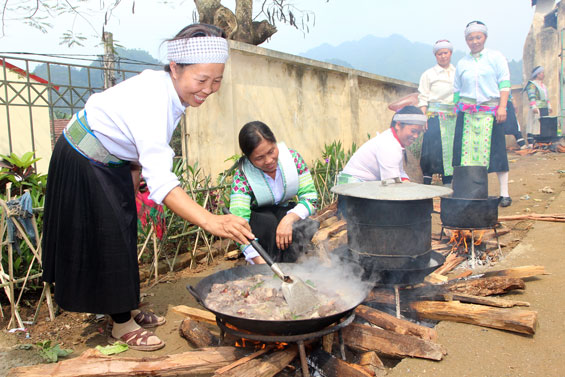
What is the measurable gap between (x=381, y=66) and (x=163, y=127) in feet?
643

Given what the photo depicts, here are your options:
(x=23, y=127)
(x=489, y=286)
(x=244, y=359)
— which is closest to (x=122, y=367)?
(x=244, y=359)

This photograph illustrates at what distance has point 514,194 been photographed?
7.70m

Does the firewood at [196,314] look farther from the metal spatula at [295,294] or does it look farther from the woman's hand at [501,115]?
the woman's hand at [501,115]

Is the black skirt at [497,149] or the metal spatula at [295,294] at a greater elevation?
the black skirt at [497,149]

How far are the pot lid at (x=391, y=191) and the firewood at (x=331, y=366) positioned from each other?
1140mm

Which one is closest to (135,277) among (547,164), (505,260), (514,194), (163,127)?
(163,127)

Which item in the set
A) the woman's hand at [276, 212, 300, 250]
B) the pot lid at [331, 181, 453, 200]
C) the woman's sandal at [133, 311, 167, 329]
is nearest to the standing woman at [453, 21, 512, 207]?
the pot lid at [331, 181, 453, 200]

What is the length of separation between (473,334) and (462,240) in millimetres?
2277

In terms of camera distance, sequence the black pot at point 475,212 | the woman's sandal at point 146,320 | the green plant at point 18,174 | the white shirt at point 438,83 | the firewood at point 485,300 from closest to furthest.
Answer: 1. the firewood at point 485,300
2. the woman's sandal at point 146,320
3. the green plant at point 18,174
4. the black pot at point 475,212
5. the white shirt at point 438,83

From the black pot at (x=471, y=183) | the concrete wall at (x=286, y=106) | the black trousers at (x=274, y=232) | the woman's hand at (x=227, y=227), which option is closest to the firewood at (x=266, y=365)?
the woman's hand at (x=227, y=227)

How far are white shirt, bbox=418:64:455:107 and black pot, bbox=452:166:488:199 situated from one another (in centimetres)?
334

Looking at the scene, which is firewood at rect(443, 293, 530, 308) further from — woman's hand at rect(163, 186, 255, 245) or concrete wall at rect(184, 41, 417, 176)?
concrete wall at rect(184, 41, 417, 176)

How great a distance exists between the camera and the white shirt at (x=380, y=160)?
14.8 feet

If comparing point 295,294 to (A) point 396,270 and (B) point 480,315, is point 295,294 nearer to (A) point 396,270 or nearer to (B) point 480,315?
(A) point 396,270
